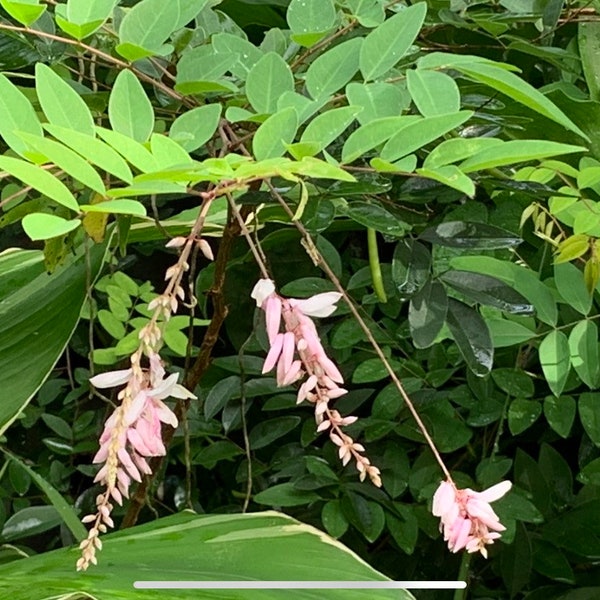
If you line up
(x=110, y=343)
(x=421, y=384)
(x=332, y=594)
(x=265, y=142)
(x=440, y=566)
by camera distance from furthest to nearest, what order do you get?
1. (x=110, y=343)
2. (x=440, y=566)
3. (x=421, y=384)
4. (x=332, y=594)
5. (x=265, y=142)

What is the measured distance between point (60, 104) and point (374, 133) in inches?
5.4

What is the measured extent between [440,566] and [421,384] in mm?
265

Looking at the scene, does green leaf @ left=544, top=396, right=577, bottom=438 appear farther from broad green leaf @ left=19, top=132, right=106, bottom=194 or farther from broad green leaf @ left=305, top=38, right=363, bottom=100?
broad green leaf @ left=19, top=132, right=106, bottom=194

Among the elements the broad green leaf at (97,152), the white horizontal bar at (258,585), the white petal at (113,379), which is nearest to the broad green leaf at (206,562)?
the white horizontal bar at (258,585)

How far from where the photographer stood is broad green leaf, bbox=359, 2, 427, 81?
1.35 ft

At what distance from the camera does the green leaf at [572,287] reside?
65 centimetres

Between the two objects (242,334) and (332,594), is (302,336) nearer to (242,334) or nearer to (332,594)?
(332,594)

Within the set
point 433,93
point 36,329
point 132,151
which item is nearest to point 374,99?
point 433,93

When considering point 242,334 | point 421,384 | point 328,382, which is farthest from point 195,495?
point 328,382

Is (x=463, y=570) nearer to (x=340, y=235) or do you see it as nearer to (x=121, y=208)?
(x=340, y=235)

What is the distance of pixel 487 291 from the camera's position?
0.56 metres

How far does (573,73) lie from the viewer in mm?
712

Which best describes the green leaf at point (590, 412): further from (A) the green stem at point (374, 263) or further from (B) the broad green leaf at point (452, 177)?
(B) the broad green leaf at point (452, 177)

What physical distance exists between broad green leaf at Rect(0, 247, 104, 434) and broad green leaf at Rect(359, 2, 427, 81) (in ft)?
1.11
